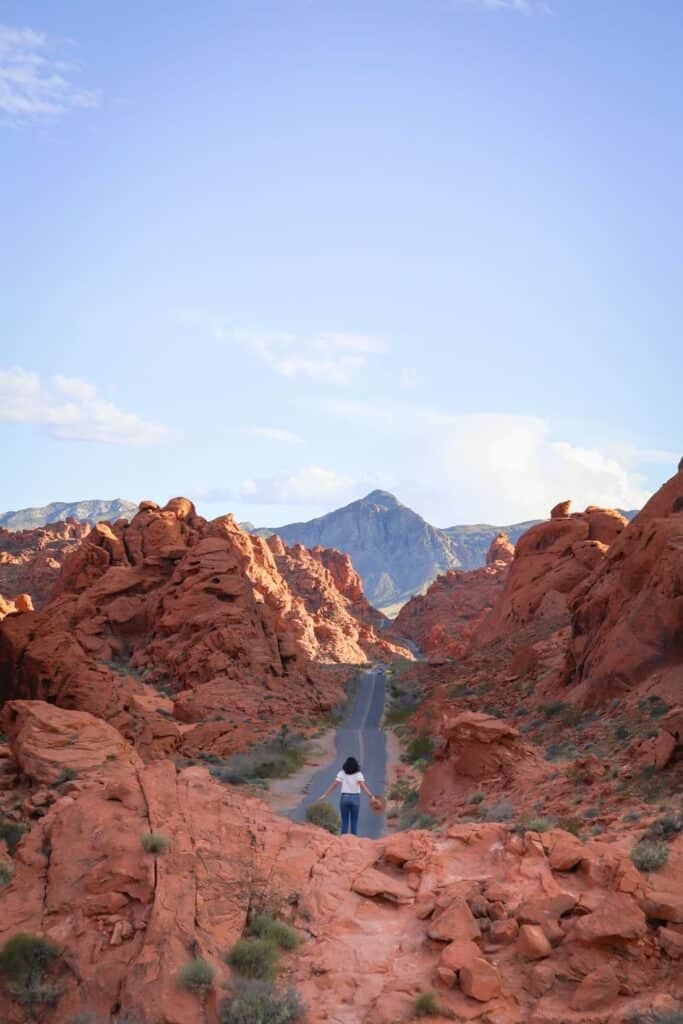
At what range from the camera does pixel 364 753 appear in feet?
112

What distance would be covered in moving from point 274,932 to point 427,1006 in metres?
2.06

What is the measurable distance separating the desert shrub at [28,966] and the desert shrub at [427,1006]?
3.47 metres

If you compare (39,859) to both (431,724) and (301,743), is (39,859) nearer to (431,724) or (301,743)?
(301,743)

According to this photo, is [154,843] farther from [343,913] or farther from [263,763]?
[263,763]

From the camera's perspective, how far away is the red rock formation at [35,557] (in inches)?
2943

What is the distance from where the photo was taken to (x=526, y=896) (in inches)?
350

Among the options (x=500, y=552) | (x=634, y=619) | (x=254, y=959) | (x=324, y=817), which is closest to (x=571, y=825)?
(x=324, y=817)

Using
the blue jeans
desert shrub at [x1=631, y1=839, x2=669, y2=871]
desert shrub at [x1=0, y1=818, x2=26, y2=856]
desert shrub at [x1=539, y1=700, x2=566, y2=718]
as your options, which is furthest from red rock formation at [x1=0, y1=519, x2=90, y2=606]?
desert shrub at [x1=631, y1=839, x2=669, y2=871]

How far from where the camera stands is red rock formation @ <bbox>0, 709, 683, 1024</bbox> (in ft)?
24.6

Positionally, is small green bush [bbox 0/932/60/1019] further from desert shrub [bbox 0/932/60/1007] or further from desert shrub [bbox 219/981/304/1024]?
desert shrub [bbox 219/981/304/1024]

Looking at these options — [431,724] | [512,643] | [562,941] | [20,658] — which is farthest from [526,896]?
[512,643]

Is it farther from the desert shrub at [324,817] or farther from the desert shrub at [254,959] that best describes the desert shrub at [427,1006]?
the desert shrub at [324,817]

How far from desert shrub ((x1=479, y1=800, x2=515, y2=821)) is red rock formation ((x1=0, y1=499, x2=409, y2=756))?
1025cm

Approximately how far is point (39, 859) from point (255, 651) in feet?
103
